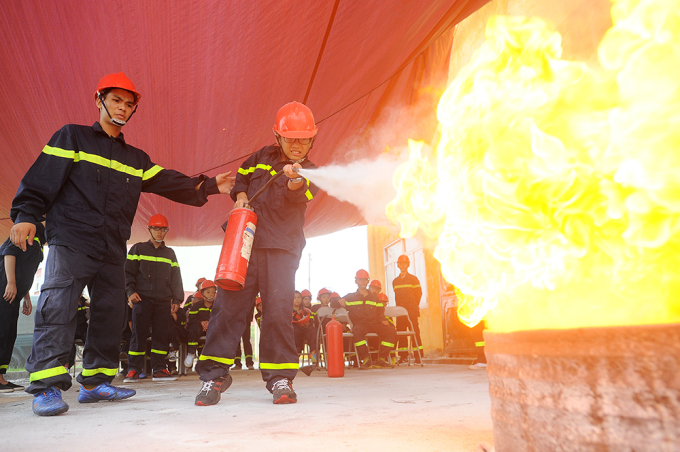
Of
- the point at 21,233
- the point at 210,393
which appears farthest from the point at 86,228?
the point at 210,393

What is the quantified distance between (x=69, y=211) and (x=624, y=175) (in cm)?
280

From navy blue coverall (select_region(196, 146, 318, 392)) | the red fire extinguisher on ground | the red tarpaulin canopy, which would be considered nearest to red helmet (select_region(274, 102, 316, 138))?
navy blue coverall (select_region(196, 146, 318, 392))

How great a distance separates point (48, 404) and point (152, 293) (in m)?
3.33

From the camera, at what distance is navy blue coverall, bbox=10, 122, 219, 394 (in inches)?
98.5

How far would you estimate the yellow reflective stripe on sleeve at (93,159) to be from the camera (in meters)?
2.67

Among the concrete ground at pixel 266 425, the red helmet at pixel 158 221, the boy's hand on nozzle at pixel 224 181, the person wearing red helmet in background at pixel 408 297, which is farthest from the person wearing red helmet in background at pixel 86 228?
the person wearing red helmet in background at pixel 408 297

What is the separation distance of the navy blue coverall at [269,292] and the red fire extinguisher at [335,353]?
246 cm

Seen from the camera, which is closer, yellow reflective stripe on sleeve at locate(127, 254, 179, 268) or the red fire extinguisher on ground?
the red fire extinguisher on ground

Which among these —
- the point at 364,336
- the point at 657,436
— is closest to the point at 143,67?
the point at 657,436

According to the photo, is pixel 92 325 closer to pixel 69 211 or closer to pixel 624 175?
pixel 69 211

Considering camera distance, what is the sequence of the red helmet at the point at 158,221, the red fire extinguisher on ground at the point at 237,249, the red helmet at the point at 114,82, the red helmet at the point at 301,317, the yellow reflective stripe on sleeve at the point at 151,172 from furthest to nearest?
the red helmet at the point at 301,317 < the red helmet at the point at 158,221 < the yellow reflective stripe on sleeve at the point at 151,172 < the red helmet at the point at 114,82 < the red fire extinguisher on ground at the point at 237,249

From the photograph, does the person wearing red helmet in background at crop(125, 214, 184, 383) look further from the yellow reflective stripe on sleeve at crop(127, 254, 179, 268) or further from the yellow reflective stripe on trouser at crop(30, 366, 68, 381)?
the yellow reflective stripe on trouser at crop(30, 366, 68, 381)

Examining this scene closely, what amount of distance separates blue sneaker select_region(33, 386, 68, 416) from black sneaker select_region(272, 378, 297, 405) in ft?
3.53

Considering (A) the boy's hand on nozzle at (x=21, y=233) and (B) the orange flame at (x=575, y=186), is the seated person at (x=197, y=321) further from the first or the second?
(B) the orange flame at (x=575, y=186)
